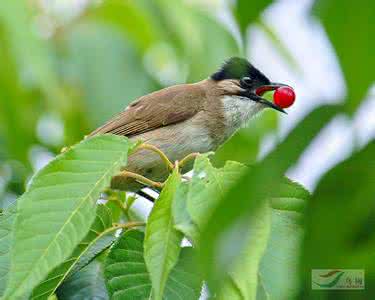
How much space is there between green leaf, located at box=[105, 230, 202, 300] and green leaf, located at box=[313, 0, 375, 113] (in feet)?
4.09

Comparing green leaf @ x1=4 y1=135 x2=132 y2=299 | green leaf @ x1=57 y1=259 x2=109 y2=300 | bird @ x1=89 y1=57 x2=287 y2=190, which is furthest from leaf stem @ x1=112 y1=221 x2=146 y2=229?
bird @ x1=89 y1=57 x2=287 y2=190

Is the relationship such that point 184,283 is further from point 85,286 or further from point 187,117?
point 187,117

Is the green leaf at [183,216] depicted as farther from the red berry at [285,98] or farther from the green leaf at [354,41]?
the red berry at [285,98]

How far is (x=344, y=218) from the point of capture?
540mm

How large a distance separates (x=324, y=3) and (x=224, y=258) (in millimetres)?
199

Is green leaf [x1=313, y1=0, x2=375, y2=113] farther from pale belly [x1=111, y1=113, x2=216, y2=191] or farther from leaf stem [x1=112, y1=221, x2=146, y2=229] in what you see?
pale belly [x1=111, y1=113, x2=216, y2=191]

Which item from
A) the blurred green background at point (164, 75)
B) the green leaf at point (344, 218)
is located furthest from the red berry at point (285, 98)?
the green leaf at point (344, 218)

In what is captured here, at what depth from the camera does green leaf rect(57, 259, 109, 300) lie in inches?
76.9

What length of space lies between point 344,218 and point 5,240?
58.9 inches

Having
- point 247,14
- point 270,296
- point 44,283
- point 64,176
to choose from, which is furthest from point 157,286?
point 247,14

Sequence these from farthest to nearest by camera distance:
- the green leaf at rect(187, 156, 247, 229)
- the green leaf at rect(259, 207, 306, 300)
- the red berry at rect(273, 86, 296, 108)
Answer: the red berry at rect(273, 86, 296, 108) < the green leaf at rect(187, 156, 247, 229) < the green leaf at rect(259, 207, 306, 300)

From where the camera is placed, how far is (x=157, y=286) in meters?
1.28

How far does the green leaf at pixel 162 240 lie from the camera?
1340 millimetres

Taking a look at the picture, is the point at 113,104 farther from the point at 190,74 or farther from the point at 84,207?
the point at 84,207
